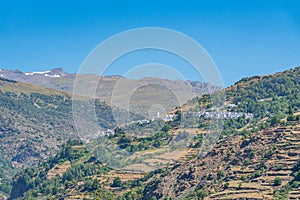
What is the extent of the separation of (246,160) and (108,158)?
17010mm

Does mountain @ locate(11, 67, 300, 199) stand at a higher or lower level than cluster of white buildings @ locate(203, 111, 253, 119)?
lower

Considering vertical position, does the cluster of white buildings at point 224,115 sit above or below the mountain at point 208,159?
above

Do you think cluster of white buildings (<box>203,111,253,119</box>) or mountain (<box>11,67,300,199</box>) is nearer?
mountain (<box>11,67,300,199</box>)

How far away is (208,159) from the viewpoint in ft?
283

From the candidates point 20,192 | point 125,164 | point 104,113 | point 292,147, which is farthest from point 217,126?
point 104,113

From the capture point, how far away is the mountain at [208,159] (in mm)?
75625

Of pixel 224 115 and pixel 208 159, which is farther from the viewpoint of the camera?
pixel 224 115

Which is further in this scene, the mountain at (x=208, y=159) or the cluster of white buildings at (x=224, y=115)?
the cluster of white buildings at (x=224, y=115)

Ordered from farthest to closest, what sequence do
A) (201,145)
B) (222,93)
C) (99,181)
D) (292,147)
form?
1. (222,93)
2. (99,181)
3. (201,145)
4. (292,147)

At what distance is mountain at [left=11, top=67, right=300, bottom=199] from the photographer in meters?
75.6

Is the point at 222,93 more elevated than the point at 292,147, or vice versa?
the point at 222,93

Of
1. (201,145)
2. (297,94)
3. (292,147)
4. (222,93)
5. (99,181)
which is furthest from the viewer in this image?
(222,93)

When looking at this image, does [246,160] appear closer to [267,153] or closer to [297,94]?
[267,153]

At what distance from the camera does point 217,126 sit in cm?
10138
